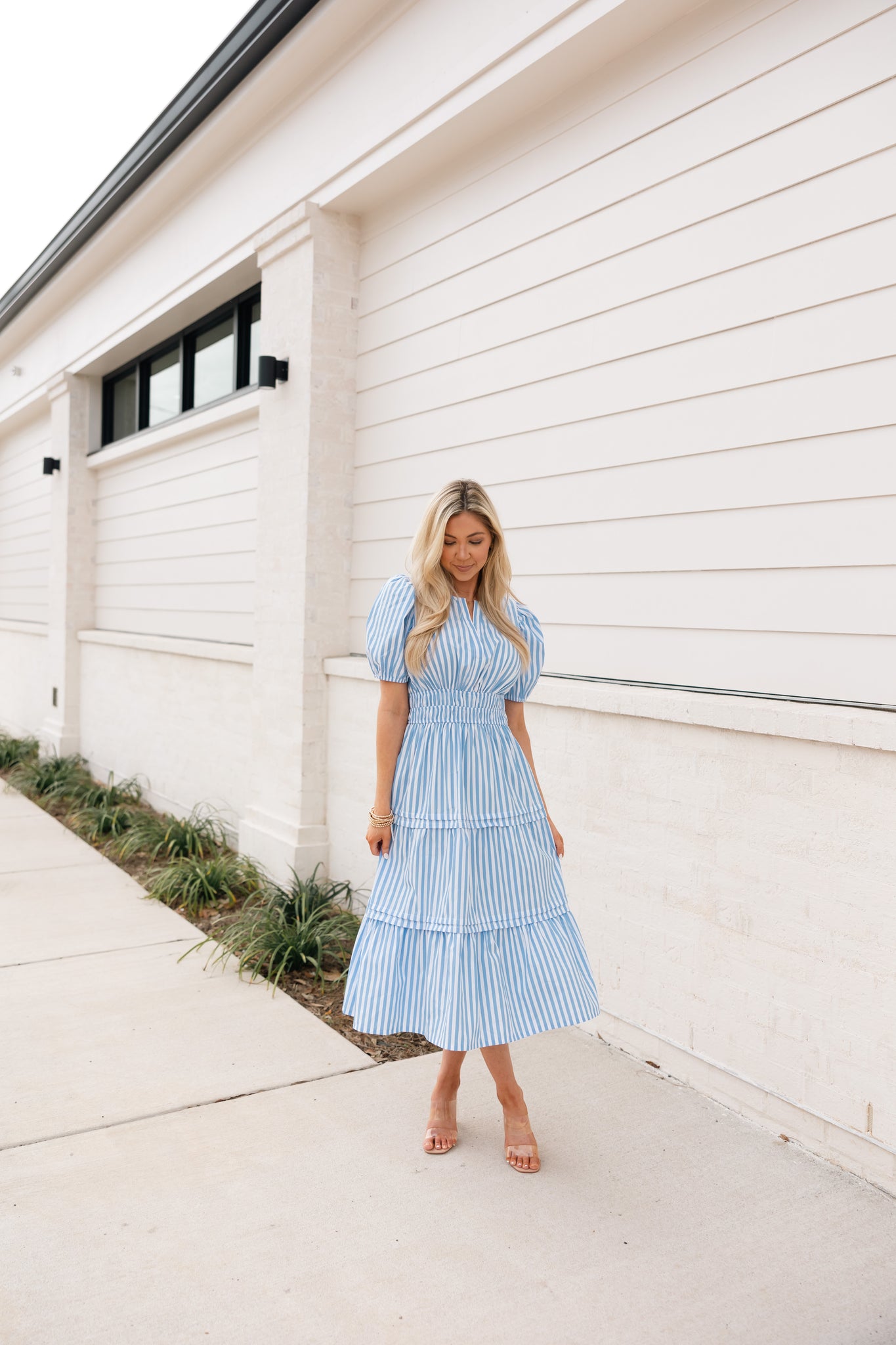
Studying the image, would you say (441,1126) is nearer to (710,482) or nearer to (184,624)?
(710,482)

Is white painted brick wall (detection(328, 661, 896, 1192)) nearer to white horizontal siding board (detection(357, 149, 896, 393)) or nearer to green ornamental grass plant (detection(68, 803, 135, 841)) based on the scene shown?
white horizontal siding board (detection(357, 149, 896, 393))

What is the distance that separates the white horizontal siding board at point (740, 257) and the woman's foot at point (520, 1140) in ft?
8.27

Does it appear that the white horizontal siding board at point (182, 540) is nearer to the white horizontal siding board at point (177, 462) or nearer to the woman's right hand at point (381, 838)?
the white horizontal siding board at point (177, 462)

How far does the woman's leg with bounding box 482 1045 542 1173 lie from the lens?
288 cm

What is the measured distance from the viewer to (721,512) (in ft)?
11.1

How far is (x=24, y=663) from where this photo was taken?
1139cm

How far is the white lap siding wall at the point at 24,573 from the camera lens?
36.1 ft

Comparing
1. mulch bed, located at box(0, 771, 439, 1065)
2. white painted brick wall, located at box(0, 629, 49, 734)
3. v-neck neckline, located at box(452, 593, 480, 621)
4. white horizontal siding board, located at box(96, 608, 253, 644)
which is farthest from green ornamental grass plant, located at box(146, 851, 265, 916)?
white painted brick wall, located at box(0, 629, 49, 734)

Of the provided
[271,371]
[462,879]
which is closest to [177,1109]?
[462,879]

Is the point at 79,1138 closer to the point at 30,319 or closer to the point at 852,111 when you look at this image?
the point at 852,111

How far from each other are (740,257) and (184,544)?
17.0 ft

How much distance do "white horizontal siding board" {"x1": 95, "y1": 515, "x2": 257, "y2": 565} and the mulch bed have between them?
240 centimetres

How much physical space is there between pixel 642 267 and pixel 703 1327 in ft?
10.6

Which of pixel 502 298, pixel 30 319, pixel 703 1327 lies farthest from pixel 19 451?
pixel 703 1327
